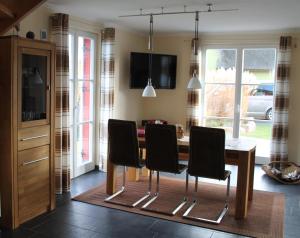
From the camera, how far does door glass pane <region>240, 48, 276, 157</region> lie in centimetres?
607

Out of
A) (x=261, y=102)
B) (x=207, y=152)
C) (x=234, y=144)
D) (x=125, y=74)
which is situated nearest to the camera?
(x=207, y=152)

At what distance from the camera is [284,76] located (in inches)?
224

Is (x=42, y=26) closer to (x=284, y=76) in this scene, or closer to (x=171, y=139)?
(x=171, y=139)

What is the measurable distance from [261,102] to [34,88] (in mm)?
4067

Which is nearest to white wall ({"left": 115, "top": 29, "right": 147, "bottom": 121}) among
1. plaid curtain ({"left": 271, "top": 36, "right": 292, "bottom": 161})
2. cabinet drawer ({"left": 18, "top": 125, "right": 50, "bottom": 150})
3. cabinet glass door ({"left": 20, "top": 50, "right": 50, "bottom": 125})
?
cabinet glass door ({"left": 20, "top": 50, "right": 50, "bottom": 125})

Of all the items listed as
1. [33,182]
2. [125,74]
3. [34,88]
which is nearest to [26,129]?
[34,88]

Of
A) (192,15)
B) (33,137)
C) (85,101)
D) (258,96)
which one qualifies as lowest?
(33,137)

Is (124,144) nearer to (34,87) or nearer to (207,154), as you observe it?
(207,154)

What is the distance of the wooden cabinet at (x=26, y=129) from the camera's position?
3.20m

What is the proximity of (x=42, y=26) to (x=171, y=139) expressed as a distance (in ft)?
6.69

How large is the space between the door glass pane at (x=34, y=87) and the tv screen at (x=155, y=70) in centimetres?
252

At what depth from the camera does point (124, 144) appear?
4.14 metres

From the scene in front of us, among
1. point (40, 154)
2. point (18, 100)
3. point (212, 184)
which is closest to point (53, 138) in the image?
point (40, 154)

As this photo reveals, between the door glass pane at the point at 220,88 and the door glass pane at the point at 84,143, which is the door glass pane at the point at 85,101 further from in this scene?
the door glass pane at the point at 220,88
